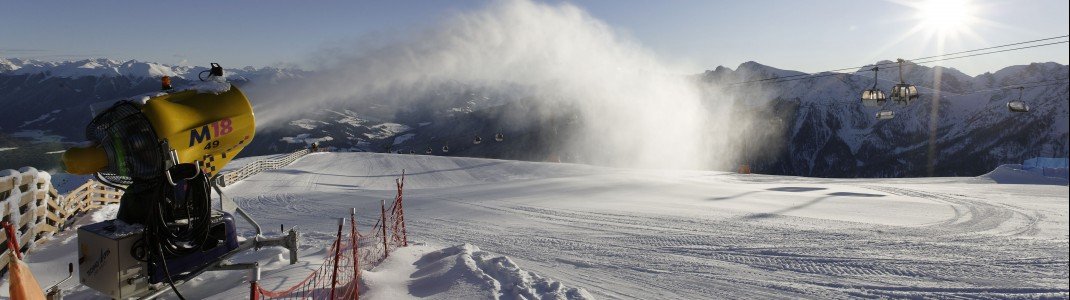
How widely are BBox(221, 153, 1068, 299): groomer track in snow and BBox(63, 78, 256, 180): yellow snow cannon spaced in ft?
9.47

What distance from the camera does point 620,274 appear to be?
314 inches

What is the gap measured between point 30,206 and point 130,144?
19.6 ft

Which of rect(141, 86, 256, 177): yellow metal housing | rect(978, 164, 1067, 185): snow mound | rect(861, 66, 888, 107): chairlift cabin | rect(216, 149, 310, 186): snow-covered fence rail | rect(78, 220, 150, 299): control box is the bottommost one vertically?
rect(216, 149, 310, 186): snow-covered fence rail

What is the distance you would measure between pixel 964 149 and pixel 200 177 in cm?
23132

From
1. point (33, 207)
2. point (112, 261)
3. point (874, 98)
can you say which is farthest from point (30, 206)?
point (874, 98)

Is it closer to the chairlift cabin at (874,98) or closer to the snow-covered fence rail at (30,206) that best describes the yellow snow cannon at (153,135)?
the snow-covered fence rail at (30,206)

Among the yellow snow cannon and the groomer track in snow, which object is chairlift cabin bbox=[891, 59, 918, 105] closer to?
the groomer track in snow

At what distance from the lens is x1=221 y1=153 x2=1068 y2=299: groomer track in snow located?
288 inches

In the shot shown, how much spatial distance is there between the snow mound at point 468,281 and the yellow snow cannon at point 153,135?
238cm

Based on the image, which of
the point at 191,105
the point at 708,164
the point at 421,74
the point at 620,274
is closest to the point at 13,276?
the point at 191,105

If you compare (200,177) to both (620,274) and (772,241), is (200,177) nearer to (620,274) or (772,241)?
(620,274)

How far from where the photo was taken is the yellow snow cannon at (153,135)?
5.20m

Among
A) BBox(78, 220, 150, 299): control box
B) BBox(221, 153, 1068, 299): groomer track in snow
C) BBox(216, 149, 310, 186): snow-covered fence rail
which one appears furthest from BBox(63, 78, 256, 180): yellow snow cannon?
BBox(216, 149, 310, 186): snow-covered fence rail

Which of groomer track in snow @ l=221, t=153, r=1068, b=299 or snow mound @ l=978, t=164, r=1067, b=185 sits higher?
snow mound @ l=978, t=164, r=1067, b=185
